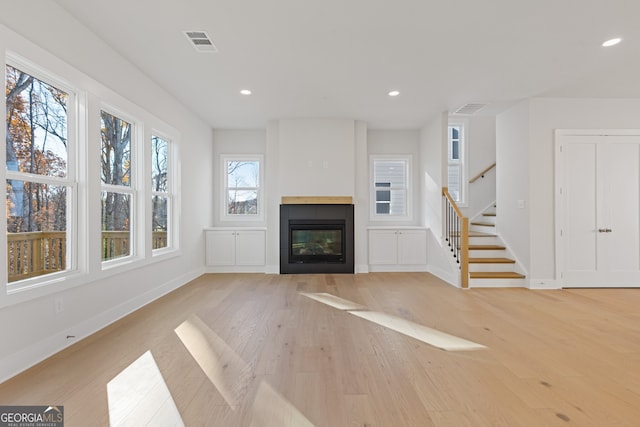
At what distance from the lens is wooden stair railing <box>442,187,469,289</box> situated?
5.14 metres

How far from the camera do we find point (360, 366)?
95.3 inches

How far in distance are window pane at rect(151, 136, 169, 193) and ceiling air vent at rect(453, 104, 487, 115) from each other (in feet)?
15.8

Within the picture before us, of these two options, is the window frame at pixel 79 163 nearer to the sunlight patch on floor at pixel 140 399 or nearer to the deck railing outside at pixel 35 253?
the deck railing outside at pixel 35 253

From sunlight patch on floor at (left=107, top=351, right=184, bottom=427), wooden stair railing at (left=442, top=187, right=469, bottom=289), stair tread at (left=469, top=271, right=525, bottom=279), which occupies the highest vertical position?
Result: wooden stair railing at (left=442, top=187, right=469, bottom=289)

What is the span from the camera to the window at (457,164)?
7273mm

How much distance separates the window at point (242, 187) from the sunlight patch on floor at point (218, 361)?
3808mm

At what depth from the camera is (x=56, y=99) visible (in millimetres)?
2879

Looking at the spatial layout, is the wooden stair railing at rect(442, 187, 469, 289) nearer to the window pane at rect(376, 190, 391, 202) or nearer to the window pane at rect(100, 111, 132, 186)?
the window pane at rect(376, 190, 391, 202)

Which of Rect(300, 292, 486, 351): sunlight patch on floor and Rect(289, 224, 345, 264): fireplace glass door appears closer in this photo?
Rect(300, 292, 486, 351): sunlight patch on floor

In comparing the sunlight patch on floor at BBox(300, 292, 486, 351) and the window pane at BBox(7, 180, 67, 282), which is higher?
the window pane at BBox(7, 180, 67, 282)

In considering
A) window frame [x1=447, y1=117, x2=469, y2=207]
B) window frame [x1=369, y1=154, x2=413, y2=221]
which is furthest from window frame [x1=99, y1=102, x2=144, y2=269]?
window frame [x1=447, y1=117, x2=469, y2=207]

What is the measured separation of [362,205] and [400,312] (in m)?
2.90

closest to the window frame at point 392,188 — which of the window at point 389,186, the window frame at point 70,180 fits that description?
the window at point 389,186

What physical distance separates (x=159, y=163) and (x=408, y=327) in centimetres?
399
